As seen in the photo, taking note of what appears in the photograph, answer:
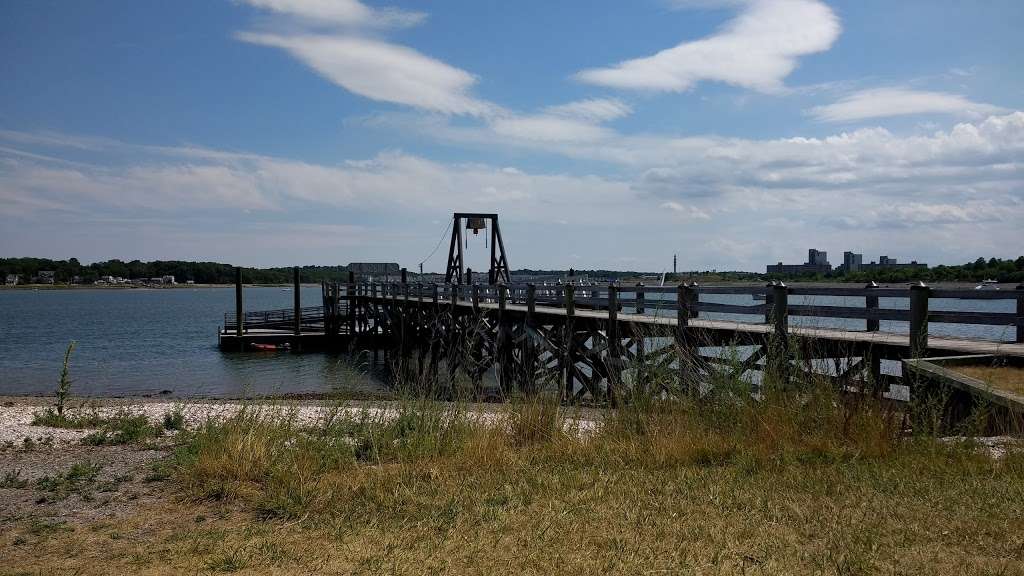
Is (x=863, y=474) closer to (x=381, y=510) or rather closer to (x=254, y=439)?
(x=381, y=510)

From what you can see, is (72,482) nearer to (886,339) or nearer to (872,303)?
(886,339)

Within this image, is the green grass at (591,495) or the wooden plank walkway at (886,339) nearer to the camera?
the green grass at (591,495)

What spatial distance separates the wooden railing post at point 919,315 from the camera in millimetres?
9500


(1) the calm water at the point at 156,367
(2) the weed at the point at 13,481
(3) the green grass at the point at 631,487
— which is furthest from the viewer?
(1) the calm water at the point at 156,367

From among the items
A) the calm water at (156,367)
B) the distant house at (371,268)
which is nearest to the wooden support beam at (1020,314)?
the calm water at (156,367)

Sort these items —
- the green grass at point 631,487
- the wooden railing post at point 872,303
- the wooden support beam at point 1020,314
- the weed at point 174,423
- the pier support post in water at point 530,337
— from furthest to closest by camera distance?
the pier support post in water at point 530,337 < the wooden railing post at point 872,303 < the weed at point 174,423 < the wooden support beam at point 1020,314 < the green grass at point 631,487

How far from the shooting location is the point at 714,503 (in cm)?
559

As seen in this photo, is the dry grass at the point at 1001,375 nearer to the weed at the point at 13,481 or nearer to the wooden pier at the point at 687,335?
the wooden pier at the point at 687,335

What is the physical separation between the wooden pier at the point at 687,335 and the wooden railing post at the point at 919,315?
12mm

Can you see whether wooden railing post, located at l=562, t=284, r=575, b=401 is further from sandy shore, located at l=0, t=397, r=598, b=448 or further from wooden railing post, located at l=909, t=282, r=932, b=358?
wooden railing post, located at l=909, t=282, r=932, b=358

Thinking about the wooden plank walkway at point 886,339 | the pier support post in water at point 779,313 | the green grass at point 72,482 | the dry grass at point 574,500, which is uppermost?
the pier support post in water at point 779,313

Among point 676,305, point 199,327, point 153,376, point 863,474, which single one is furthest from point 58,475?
point 199,327

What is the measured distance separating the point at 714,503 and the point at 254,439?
419cm

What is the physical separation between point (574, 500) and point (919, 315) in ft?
19.5
